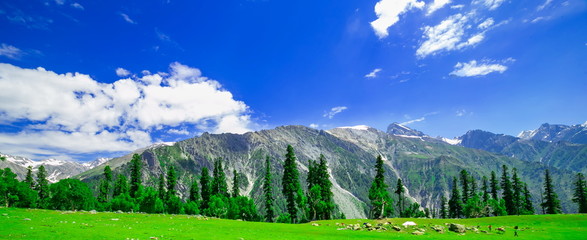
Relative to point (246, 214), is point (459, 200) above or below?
above

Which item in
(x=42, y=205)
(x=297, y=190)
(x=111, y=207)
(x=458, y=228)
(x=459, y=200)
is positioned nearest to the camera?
(x=458, y=228)

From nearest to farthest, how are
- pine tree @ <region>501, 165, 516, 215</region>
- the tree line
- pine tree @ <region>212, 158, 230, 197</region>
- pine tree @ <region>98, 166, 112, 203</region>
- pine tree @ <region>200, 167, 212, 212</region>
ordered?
1. the tree line
2. pine tree @ <region>98, 166, 112, 203</region>
3. pine tree @ <region>200, 167, 212, 212</region>
4. pine tree @ <region>501, 165, 516, 215</region>
5. pine tree @ <region>212, 158, 230, 197</region>

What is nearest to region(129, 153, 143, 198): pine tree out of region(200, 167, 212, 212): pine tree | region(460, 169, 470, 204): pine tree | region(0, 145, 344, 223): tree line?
region(0, 145, 344, 223): tree line

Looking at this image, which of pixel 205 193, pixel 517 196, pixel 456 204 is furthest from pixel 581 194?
pixel 205 193

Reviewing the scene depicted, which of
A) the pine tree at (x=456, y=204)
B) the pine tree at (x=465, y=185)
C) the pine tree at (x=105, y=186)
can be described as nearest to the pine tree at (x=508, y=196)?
the pine tree at (x=465, y=185)

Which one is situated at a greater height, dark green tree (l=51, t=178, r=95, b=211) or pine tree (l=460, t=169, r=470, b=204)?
pine tree (l=460, t=169, r=470, b=204)

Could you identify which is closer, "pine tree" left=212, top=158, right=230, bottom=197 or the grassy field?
the grassy field

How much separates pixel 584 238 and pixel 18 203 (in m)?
125

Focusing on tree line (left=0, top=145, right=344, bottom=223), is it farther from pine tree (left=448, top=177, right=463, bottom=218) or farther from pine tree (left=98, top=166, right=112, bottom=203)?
pine tree (left=448, top=177, right=463, bottom=218)

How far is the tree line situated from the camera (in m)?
82.8

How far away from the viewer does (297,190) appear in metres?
87.4

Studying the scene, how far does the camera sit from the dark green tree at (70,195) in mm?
82562

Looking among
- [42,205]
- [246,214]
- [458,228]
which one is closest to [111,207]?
[42,205]

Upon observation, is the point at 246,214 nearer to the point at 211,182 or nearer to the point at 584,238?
the point at 211,182
